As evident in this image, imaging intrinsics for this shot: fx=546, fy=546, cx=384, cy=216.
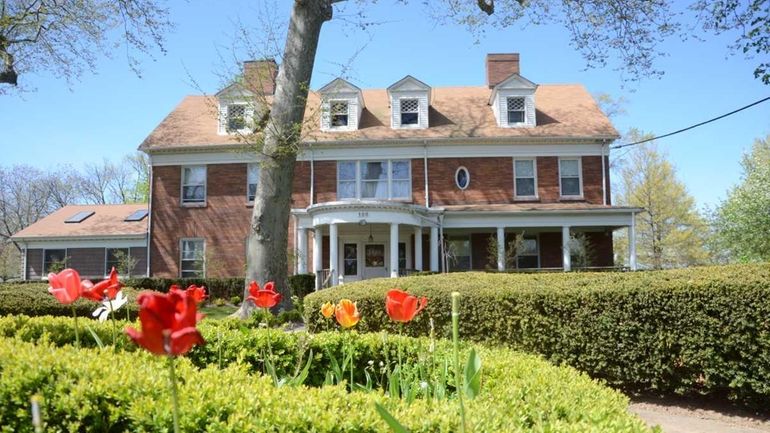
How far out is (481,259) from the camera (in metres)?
20.4

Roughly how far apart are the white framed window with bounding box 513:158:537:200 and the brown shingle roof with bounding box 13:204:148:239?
15.3 metres

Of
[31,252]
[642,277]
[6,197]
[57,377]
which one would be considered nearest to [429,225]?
[642,277]

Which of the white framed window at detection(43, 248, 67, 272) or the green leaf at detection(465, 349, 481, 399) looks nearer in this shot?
the green leaf at detection(465, 349, 481, 399)

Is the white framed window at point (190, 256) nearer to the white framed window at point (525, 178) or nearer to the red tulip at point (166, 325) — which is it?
the white framed window at point (525, 178)

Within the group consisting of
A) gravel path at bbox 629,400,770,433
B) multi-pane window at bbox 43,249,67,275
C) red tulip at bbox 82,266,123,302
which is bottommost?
gravel path at bbox 629,400,770,433

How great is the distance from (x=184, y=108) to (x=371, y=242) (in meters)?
10.4

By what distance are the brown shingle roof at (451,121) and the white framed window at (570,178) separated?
1.12 meters

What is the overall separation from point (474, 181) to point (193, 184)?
35.6 ft

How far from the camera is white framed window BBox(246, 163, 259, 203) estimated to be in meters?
21.0

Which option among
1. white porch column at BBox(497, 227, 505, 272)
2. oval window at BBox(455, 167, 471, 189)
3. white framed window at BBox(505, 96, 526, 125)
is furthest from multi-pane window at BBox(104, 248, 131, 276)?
white framed window at BBox(505, 96, 526, 125)

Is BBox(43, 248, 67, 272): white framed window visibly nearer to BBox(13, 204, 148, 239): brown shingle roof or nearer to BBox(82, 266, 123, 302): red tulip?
BBox(13, 204, 148, 239): brown shingle roof

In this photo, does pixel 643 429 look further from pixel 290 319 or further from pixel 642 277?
pixel 290 319

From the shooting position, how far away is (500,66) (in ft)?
77.2

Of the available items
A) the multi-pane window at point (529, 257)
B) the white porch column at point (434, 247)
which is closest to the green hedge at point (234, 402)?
the white porch column at point (434, 247)
